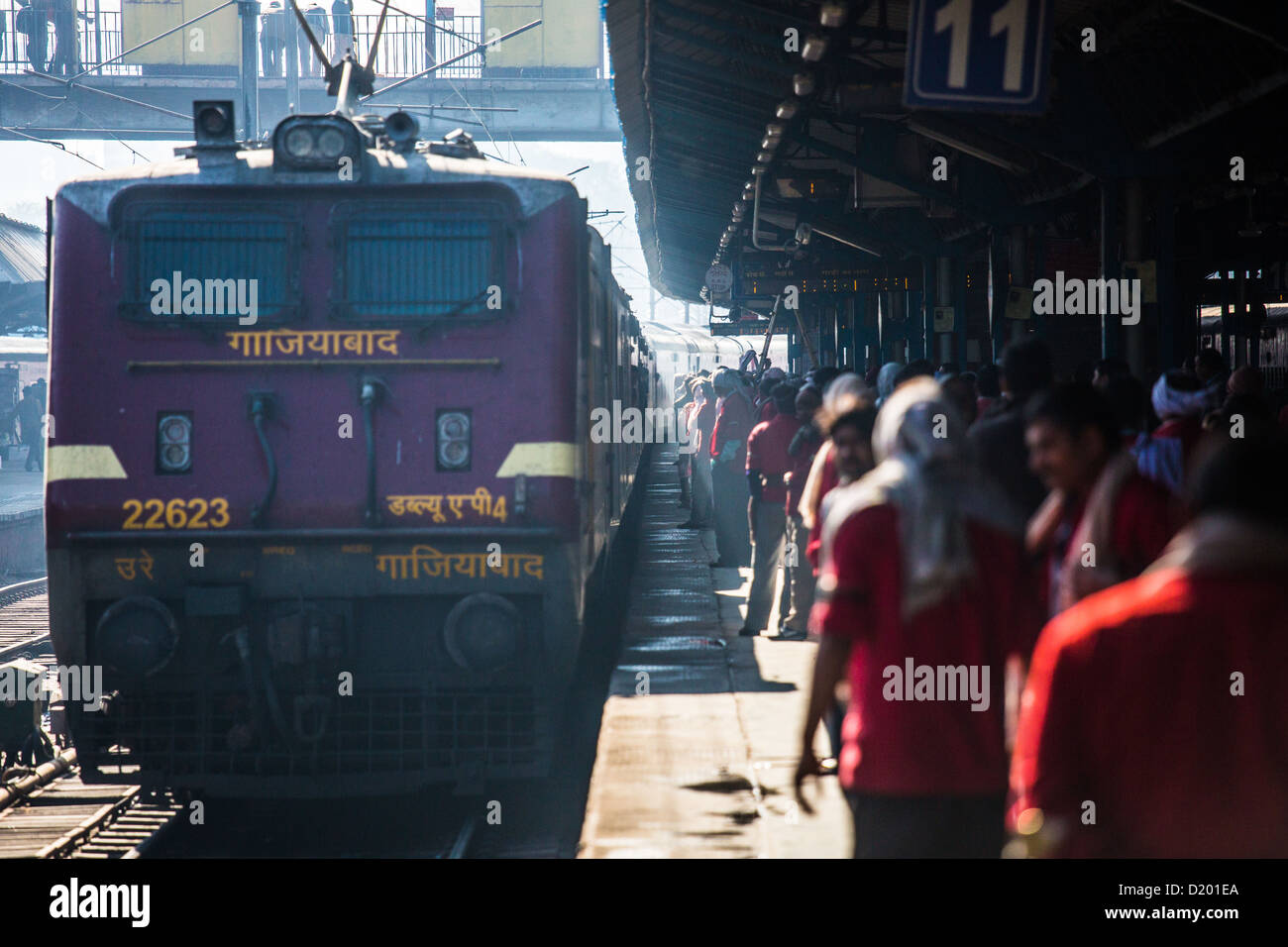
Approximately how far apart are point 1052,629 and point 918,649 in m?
0.52

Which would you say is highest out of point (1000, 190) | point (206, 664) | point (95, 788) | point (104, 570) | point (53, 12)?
point (53, 12)

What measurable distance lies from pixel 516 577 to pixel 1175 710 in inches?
178

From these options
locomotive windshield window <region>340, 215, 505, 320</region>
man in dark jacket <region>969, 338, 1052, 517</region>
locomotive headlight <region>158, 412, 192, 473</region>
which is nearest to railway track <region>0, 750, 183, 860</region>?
locomotive headlight <region>158, 412, 192, 473</region>

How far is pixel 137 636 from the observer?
6730 millimetres

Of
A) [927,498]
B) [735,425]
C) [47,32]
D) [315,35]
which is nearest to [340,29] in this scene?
[315,35]

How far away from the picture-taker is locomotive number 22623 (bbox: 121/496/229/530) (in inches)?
270

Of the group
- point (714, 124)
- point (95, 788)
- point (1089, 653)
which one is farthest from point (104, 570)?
point (714, 124)

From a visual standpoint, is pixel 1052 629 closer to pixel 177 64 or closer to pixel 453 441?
pixel 453 441

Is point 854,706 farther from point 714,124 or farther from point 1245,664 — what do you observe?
point 714,124

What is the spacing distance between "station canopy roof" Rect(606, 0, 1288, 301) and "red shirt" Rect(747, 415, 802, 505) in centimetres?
219

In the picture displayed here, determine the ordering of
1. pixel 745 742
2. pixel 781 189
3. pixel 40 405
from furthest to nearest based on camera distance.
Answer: pixel 40 405 → pixel 781 189 → pixel 745 742

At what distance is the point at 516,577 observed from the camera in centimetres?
692

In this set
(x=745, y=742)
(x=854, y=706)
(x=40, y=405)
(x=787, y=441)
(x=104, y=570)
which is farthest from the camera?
(x=40, y=405)

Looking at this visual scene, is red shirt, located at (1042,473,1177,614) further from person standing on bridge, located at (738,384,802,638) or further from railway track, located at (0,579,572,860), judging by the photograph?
person standing on bridge, located at (738,384,802,638)
